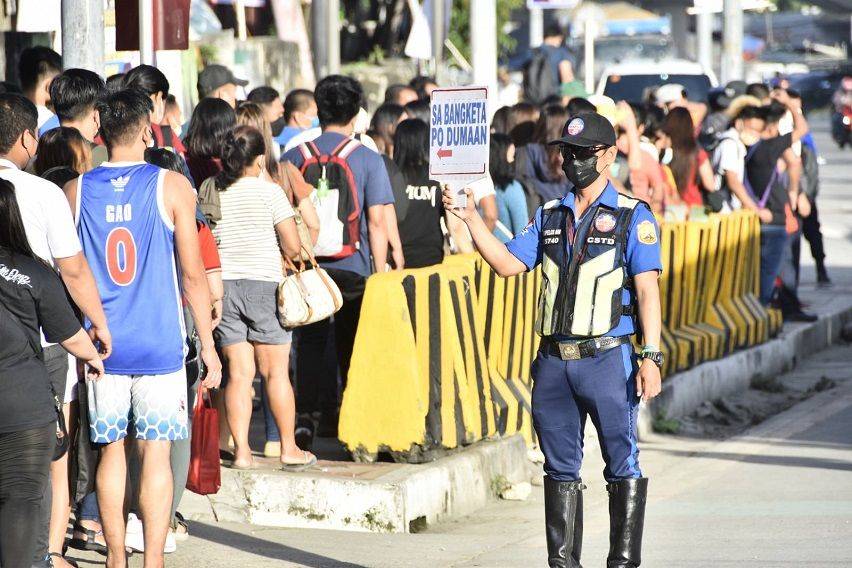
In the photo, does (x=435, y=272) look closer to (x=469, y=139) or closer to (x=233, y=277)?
(x=233, y=277)

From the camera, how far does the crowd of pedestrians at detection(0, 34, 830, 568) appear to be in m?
5.46

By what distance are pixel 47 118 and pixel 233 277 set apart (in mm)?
1480

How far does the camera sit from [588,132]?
5934 mm

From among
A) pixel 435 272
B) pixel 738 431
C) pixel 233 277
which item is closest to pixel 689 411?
pixel 738 431

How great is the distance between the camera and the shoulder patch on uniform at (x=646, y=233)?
5884mm

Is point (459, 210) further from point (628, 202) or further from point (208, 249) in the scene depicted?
point (208, 249)

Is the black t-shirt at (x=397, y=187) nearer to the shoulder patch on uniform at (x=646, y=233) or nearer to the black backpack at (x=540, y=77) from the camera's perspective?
the shoulder patch on uniform at (x=646, y=233)

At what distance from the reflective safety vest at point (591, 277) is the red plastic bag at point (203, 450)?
1510 millimetres

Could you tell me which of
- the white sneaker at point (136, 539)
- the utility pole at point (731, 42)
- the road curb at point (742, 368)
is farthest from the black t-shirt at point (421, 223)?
the utility pole at point (731, 42)

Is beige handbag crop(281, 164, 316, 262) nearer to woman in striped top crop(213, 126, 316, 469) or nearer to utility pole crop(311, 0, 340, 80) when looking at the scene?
woman in striped top crop(213, 126, 316, 469)

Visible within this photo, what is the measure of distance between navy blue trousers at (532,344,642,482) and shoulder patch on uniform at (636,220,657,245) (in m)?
0.39

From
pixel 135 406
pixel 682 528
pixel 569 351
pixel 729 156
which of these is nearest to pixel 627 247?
pixel 569 351

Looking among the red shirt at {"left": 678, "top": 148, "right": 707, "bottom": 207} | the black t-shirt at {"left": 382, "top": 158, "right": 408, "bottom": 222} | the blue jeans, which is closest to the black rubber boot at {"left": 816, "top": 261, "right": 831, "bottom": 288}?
the blue jeans

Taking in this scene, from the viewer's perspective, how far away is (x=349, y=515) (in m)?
7.48
